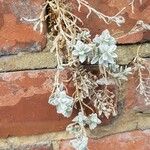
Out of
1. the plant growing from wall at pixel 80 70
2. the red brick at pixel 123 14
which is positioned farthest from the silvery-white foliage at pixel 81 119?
the red brick at pixel 123 14

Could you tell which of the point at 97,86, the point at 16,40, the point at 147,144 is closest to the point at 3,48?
the point at 16,40

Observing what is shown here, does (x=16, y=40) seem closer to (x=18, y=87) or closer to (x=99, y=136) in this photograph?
(x=18, y=87)

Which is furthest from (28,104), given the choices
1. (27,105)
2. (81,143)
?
(81,143)

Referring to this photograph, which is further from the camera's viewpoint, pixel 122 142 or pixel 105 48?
pixel 122 142

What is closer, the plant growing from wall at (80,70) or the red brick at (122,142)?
the plant growing from wall at (80,70)

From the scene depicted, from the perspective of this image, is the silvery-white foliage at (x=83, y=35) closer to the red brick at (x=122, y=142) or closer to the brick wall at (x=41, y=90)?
the brick wall at (x=41, y=90)

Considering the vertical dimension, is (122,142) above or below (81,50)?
below

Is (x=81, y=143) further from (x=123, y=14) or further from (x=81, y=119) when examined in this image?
(x=123, y=14)
